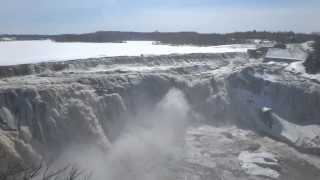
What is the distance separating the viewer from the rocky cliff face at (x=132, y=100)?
71.5ft

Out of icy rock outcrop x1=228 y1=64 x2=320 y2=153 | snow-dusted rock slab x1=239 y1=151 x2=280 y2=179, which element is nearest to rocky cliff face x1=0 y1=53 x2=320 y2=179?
icy rock outcrop x1=228 y1=64 x2=320 y2=153

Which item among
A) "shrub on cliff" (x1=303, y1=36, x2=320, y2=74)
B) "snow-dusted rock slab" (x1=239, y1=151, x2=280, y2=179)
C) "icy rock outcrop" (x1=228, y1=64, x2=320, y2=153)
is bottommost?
"snow-dusted rock slab" (x1=239, y1=151, x2=280, y2=179)

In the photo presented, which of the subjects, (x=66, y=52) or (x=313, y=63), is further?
(x=66, y=52)

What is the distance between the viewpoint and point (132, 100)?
92.9 feet

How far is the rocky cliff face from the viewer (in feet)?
71.5

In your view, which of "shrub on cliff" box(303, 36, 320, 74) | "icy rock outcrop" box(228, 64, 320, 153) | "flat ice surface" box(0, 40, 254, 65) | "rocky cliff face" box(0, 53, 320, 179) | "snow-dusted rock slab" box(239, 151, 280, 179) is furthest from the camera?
"shrub on cliff" box(303, 36, 320, 74)

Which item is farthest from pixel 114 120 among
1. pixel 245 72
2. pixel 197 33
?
pixel 197 33

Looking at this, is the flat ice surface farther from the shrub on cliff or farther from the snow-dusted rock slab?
the snow-dusted rock slab

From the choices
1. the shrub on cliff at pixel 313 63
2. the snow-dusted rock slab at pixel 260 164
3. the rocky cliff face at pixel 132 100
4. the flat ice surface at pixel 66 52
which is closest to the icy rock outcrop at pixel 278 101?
the rocky cliff face at pixel 132 100

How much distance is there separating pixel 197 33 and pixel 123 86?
6487cm

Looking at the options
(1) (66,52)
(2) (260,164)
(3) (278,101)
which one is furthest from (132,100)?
(1) (66,52)

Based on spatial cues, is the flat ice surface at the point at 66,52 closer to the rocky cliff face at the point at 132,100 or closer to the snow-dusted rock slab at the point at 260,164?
the rocky cliff face at the point at 132,100

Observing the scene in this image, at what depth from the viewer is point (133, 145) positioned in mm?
24547

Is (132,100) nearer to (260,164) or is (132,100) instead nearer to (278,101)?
(260,164)
